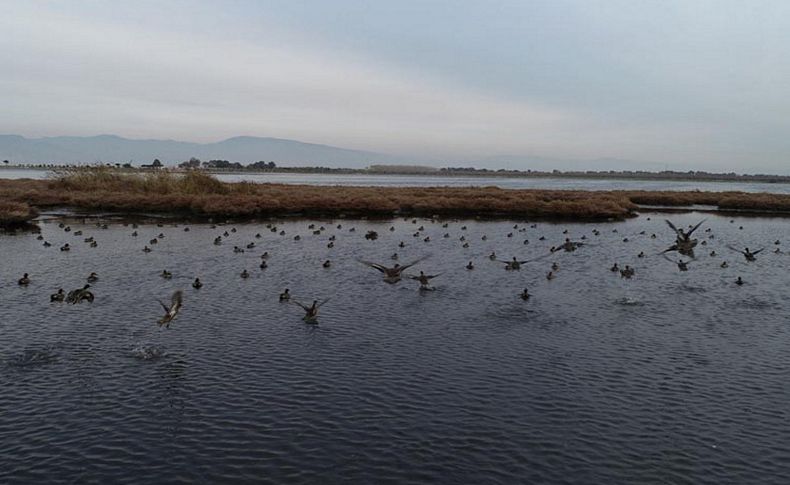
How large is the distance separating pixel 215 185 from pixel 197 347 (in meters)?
47.4

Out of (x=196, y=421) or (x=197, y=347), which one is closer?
(x=196, y=421)

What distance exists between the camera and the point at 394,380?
15164 mm

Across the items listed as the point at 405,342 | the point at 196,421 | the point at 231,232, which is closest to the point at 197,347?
the point at 196,421

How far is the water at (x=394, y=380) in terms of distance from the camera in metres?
11.2

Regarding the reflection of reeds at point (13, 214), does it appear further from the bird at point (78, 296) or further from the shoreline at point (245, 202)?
the bird at point (78, 296)

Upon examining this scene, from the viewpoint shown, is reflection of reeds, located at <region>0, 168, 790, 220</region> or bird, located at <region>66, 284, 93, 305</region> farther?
reflection of reeds, located at <region>0, 168, 790, 220</region>

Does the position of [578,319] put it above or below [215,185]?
below

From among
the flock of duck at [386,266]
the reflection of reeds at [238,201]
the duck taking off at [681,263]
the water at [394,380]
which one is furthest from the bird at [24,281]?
the duck taking off at [681,263]

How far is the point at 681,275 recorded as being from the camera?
29.8 metres

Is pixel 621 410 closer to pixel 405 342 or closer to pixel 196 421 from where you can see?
pixel 405 342

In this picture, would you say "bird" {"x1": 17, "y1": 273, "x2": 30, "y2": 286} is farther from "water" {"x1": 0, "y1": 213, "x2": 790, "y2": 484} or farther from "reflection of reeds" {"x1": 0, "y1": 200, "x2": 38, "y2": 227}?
"reflection of reeds" {"x1": 0, "y1": 200, "x2": 38, "y2": 227}

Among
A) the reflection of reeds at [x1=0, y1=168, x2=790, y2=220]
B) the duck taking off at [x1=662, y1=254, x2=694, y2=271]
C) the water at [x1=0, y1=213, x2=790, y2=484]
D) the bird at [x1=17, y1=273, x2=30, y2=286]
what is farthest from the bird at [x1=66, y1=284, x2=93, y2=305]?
the reflection of reeds at [x1=0, y1=168, x2=790, y2=220]

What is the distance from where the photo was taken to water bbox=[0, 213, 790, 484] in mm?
11195

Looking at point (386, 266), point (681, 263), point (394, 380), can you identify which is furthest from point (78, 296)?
point (681, 263)
